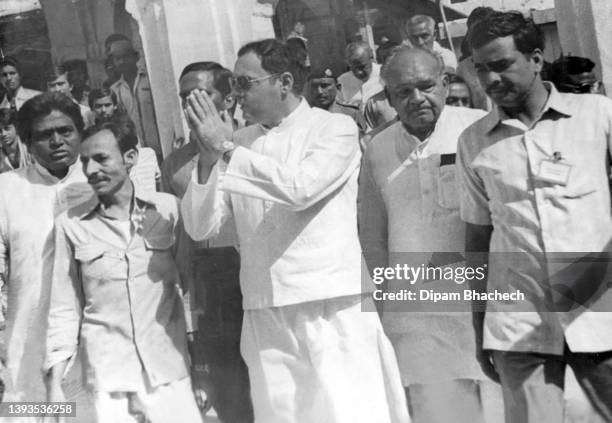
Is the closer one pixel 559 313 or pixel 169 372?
pixel 559 313

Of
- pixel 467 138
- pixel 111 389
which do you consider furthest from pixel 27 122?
pixel 467 138

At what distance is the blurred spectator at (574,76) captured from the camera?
11.3ft

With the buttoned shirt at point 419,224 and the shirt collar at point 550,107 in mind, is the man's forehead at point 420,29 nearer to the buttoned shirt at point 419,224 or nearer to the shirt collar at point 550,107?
the buttoned shirt at point 419,224

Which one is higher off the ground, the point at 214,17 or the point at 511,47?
the point at 214,17

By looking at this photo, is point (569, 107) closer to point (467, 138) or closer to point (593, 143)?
point (593, 143)

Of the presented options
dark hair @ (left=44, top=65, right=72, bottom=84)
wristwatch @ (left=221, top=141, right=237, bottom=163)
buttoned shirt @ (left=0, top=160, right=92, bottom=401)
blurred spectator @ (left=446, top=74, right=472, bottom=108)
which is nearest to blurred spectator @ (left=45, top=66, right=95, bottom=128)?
dark hair @ (left=44, top=65, right=72, bottom=84)

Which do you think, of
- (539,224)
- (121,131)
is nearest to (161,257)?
(121,131)

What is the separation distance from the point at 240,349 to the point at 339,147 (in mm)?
858

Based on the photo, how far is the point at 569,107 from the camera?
10.6ft

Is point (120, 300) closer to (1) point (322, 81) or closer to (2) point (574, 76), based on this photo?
(1) point (322, 81)

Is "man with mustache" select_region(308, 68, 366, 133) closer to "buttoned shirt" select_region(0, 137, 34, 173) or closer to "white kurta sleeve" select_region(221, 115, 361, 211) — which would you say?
"white kurta sleeve" select_region(221, 115, 361, 211)

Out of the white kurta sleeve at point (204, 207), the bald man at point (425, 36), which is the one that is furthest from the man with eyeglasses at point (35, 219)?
the bald man at point (425, 36)

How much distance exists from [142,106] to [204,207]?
2.57ft

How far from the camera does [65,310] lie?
3756mm
